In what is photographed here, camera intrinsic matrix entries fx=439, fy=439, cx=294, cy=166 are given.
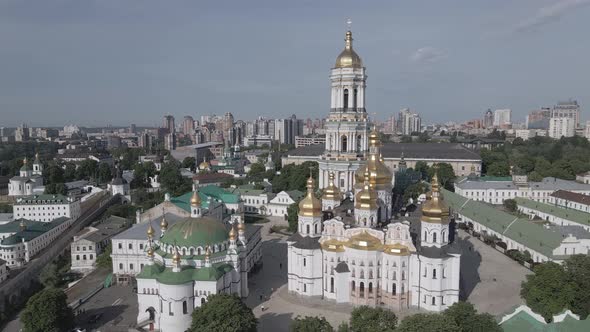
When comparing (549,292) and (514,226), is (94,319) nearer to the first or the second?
(549,292)

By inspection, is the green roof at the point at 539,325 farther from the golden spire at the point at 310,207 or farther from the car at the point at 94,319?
the car at the point at 94,319

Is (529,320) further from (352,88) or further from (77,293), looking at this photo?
(77,293)

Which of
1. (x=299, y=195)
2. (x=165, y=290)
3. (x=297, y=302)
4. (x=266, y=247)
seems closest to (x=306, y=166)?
(x=299, y=195)

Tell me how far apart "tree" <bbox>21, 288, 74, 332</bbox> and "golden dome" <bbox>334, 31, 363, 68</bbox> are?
74.7 feet

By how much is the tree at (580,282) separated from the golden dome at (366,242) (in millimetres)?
9111

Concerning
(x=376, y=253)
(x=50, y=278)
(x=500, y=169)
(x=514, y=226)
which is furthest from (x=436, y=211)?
(x=500, y=169)

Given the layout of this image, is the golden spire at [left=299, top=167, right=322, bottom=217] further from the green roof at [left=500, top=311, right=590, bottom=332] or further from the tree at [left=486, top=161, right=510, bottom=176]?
the tree at [left=486, top=161, right=510, bottom=176]

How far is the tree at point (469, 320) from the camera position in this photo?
55.3 ft

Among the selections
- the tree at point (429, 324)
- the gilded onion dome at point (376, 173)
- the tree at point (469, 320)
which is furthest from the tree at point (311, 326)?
the gilded onion dome at point (376, 173)

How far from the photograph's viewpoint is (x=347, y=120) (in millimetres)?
32188

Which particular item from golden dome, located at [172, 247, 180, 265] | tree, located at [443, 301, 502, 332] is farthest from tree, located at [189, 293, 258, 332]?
tree, located at [443, 301, 502, 332]

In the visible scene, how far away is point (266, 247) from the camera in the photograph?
34.7 meters

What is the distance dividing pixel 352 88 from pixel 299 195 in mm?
18041

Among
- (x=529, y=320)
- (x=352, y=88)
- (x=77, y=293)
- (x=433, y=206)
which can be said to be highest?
(x=352, y=88)
